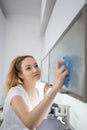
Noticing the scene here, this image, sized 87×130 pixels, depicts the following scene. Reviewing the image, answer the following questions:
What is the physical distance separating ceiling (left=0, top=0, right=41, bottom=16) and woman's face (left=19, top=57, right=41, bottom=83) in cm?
310

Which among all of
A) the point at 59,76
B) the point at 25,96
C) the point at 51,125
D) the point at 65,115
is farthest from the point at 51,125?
the point at 59,76

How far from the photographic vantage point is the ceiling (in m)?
4.01

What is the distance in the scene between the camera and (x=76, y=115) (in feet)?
5.61

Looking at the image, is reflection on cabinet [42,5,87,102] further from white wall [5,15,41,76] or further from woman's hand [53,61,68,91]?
white wall [5,15,41,76]

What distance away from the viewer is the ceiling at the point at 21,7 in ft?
13.1

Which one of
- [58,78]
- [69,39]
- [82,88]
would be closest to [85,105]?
[82,88]

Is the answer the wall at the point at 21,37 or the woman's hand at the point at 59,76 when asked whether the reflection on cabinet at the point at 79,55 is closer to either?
the woman's hand at the point at 59,76

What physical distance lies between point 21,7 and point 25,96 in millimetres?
3516

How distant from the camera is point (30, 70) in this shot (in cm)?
113

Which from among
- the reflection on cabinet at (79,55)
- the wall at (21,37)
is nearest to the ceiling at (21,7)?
the wall at (21,37)

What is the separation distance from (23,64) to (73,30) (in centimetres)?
46

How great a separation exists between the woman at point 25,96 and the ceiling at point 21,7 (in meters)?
3.07

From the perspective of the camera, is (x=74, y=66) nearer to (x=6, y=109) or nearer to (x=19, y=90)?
(x=19, y=90)

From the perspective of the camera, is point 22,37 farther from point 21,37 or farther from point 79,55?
point 79,55
